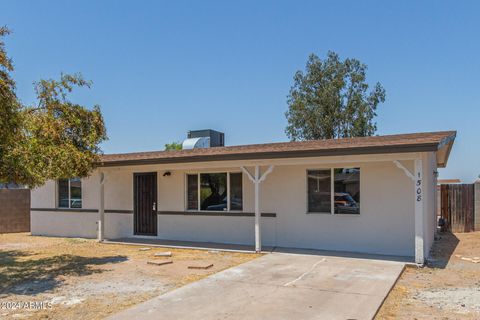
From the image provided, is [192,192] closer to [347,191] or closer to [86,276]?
[347,191]

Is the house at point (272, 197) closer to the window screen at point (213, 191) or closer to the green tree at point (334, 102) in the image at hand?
the window screen at point (213, 191)

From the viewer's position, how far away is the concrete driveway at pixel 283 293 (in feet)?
17.7

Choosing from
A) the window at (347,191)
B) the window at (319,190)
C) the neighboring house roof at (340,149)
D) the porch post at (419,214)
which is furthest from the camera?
the window at (319,190)

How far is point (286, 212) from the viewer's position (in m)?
11.1

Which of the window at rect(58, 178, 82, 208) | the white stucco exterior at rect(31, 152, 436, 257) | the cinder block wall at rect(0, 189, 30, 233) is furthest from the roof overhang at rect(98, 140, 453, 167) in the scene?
the cinder block wall at rect(0, 189, 30, 233)

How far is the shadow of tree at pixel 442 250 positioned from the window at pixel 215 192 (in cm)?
527

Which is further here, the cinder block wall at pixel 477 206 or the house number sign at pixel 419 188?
the cinder block wall at pixel 477 206

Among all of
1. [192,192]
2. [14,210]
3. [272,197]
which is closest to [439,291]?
[272,197]

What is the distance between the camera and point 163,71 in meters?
17.0

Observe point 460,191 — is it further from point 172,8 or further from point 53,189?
point 53,189

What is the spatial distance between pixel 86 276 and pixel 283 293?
4137 millimetres

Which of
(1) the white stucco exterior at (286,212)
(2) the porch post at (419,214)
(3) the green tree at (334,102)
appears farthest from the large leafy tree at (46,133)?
(3) the green tree at (334,102)

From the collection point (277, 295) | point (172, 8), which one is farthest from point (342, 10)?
A: point (277, 295)

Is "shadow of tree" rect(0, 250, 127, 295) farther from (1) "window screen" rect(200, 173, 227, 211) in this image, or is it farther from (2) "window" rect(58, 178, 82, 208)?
(2) "window" rect(58, 178, 82, 208)
